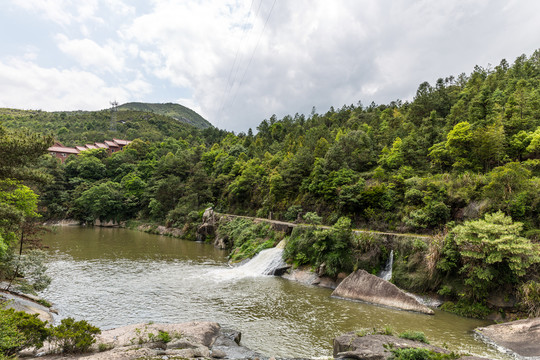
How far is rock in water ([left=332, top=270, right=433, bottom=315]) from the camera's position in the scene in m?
16.2

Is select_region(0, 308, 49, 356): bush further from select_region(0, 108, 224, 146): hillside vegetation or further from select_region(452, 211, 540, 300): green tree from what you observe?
select_region(0, 108, 224, 146): hillside vegetation

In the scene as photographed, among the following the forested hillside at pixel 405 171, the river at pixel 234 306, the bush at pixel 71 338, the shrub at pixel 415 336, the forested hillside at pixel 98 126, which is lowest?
the river at pixel 234 306

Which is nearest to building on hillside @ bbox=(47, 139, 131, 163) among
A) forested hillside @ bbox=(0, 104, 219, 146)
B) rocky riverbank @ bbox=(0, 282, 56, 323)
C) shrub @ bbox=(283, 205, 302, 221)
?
forested hillside @ bbox=(0, 104, 219, 146)

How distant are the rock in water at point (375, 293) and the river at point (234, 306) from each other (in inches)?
23.1

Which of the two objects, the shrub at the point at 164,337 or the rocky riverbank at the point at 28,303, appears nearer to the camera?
the shrub at the point at 164,337

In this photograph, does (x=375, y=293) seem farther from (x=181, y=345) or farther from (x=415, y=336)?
(x=181, y=345)

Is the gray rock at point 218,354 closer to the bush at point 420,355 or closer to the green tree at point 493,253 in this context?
the bush at point 420,355

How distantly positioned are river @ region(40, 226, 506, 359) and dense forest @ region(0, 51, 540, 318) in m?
3.89

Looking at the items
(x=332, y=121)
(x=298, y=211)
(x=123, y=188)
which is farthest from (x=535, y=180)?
(x=123, y=188)

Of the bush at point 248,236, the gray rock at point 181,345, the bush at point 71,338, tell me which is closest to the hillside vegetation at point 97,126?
the bush at point 248,236

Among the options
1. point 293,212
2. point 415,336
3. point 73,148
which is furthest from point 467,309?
point 73,148

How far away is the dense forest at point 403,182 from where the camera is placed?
16281 mm

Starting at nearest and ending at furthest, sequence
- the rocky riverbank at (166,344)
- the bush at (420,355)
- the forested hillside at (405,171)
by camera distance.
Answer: the bush at (420,355) → the rocky riverbank at (166,344) → the forested hillside at (405,171)

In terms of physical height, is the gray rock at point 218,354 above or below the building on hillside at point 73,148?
below
